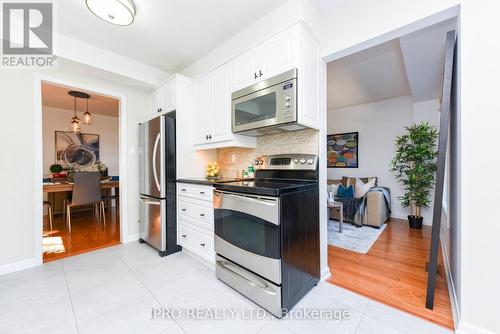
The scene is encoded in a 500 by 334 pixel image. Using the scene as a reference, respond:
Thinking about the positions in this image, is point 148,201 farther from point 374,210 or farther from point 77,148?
point 77,148

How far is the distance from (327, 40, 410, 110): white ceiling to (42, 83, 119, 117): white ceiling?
406 centimetres

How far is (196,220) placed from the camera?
2402 mm

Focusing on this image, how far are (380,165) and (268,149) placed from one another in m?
3.41

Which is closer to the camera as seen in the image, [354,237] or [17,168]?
[17,168]

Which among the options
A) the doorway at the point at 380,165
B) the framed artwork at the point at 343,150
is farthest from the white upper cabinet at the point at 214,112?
the framed artwork at the point at 343,150

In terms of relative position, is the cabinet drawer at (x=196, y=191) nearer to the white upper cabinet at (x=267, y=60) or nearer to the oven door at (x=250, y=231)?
the oven door at (x=250, y=231)

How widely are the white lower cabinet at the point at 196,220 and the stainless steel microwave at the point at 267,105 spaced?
2.60 feet

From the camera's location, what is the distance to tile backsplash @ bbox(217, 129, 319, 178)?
207 centimetres

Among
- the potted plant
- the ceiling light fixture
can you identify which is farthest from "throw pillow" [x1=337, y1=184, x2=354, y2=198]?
the ceiling light fixture

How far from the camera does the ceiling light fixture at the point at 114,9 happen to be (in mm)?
1726

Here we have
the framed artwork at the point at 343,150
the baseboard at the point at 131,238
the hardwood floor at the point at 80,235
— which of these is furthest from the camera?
the framed artwork at the point at 343,150

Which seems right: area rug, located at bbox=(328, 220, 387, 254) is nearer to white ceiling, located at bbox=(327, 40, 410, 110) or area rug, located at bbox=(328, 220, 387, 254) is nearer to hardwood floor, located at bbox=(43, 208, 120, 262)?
white ceiling, located at bbox=(327, 40, 410, 110)
